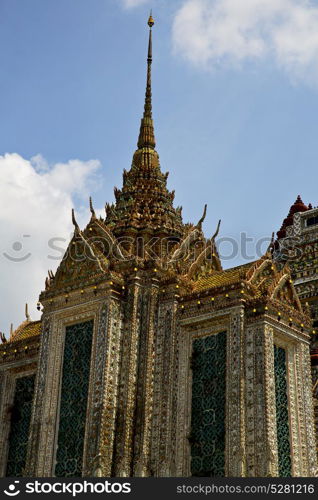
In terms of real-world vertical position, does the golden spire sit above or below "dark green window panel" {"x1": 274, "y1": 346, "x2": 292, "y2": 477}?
above

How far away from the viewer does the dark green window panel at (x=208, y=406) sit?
96.2ft

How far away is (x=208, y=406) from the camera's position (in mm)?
30141

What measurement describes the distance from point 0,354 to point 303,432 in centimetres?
1219

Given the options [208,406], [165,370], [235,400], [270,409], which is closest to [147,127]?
[165,370]

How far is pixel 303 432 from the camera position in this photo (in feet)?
99.4

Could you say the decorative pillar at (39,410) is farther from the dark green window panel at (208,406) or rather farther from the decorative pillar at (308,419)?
the decorative pillar at (308,419)

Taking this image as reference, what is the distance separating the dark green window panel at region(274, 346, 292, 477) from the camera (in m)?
29.3

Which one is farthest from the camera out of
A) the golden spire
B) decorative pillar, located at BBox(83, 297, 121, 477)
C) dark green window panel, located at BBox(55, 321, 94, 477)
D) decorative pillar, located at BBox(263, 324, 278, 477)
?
the golden spire

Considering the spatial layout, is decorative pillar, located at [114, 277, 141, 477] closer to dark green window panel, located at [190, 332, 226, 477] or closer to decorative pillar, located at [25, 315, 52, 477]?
dark green window panel, located at [190, 332, 226, 477]

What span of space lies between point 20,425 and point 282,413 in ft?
32.8

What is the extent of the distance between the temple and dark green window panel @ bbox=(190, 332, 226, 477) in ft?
0.11

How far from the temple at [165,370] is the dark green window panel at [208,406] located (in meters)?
0.03

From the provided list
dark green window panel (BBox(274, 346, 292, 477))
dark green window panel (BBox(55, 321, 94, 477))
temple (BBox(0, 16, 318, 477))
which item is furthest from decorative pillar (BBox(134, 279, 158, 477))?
dark green window panel (BBox(274, 346, 292, 477))

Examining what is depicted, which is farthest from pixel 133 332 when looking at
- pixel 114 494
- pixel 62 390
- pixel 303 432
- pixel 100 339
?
pixel 114 494
